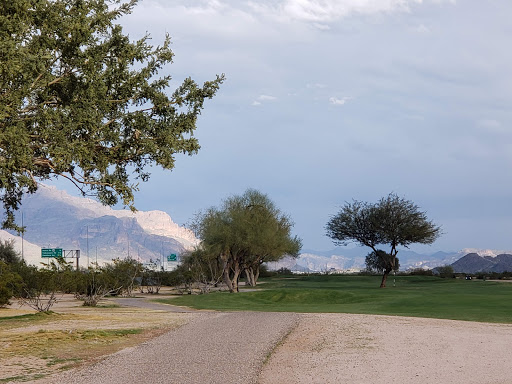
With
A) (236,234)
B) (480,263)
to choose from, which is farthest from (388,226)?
(480,263)

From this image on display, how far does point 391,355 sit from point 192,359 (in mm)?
4325

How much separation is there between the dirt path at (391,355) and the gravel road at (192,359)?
0.52 meters

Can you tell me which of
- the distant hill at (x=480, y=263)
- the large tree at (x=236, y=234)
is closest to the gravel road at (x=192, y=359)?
the large tree at (x=236, y=234)

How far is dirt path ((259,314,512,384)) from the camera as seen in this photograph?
11.6 meters

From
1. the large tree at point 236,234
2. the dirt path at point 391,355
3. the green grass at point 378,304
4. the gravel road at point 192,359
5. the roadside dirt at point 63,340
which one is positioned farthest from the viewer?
the large tree at point 236,234

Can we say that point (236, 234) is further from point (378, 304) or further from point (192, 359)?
point (192, 359)

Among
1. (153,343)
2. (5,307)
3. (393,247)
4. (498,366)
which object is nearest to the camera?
(498,366)

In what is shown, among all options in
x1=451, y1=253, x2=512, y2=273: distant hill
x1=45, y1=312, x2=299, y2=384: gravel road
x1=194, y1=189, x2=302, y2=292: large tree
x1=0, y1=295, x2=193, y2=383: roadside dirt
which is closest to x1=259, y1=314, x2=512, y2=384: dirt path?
x1=45, y1=312, x2=299, y2=384: gravel road

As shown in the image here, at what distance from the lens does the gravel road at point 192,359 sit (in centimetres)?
1146

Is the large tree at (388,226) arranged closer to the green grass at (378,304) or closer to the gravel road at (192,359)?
the green grass at (378,304)

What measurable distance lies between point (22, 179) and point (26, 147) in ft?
3.16

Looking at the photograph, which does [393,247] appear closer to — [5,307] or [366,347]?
[5,307]

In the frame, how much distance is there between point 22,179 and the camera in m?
15.1

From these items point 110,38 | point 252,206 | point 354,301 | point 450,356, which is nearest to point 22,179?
point 110,38
